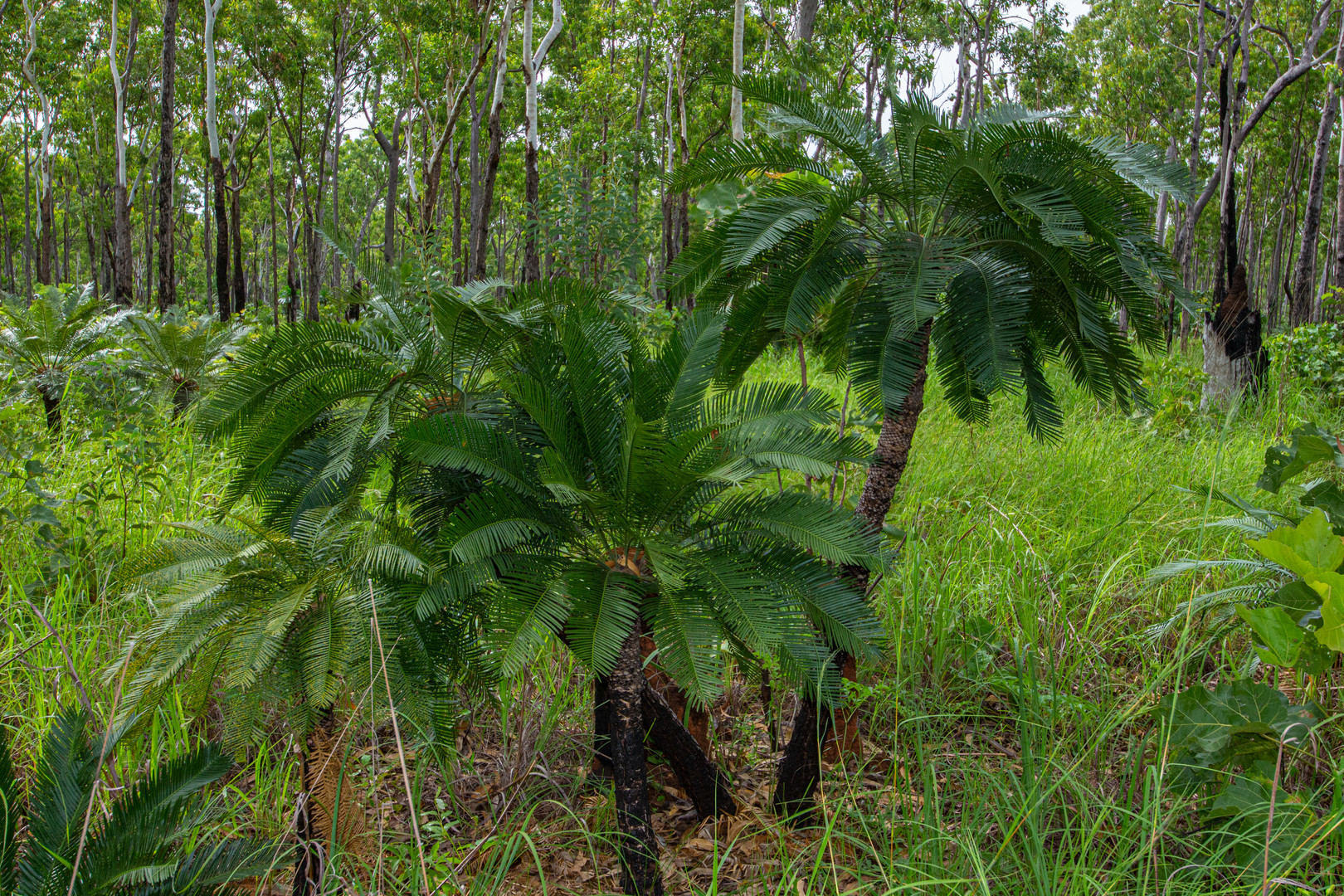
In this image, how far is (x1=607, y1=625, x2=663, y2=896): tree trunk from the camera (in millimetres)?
2416

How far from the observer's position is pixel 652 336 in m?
11.3

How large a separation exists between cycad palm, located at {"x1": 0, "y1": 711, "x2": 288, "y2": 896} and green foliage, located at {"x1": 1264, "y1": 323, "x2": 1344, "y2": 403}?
28.8 ft

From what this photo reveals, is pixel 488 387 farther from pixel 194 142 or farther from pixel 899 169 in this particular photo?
pixel 194 142

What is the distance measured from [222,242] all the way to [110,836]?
58.1ft

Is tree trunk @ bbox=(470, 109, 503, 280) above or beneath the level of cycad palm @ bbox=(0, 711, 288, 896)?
above

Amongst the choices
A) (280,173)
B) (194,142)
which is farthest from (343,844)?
(280,173)

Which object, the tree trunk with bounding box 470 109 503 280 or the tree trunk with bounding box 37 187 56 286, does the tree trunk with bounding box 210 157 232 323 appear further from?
the tree trunk with bounding box 37 187 56 286

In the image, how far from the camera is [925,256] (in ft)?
8.64

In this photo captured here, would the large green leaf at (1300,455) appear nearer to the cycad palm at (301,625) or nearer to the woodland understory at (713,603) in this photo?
the woodland understory at (713,603)

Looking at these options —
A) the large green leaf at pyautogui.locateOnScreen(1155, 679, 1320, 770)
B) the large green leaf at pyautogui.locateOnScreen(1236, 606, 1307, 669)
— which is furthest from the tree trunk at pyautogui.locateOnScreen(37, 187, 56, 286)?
the large green leaf at pyautogui.locateOnScreen(1236, 606, 1307, 669)

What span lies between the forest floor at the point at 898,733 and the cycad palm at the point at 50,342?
2.72 metres

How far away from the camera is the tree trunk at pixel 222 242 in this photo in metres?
15.7

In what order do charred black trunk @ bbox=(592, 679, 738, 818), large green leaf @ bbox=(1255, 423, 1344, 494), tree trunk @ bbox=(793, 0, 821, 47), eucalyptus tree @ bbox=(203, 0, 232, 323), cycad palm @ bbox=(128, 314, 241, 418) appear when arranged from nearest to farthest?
charred black trunk @ bbox=(592, 679, 738, 818) < large green leaf @ bbox=(1255, 423, 1344, 494) < cycad palm @ bbox=(128, 314, 241, 418) < tree trunk @ bbox=(793, 0, 821, 47) < eucalyptus tree @ bbox=(203, 0, 232, 323)

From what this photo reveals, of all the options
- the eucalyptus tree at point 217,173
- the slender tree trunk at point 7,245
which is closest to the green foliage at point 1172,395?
the eucalyptus tree at point 217,173
